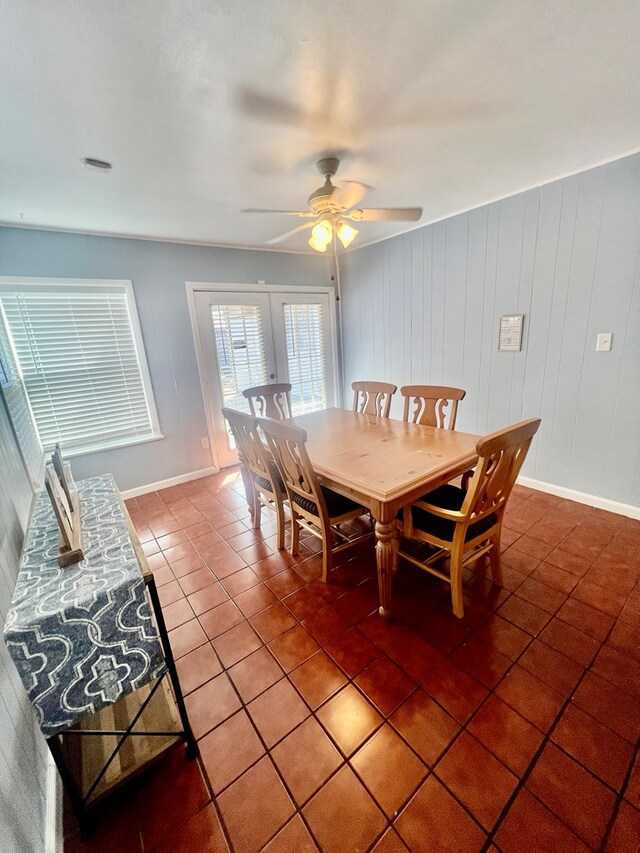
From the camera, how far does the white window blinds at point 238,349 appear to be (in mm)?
3553

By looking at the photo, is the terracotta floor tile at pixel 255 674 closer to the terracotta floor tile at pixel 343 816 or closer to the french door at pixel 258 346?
the terracotta floor tile at pixel 343 816

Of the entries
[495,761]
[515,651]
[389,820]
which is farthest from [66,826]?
[515,651]

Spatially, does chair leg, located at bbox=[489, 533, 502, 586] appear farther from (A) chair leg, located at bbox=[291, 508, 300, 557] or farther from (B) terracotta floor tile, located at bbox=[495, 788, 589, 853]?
(A) chair leg, located at bbox=[291, 508, 300, 557]

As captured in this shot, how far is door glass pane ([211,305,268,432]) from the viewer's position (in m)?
3.55

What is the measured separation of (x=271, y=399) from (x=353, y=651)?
208 cm

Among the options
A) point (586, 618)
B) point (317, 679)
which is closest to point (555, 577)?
point (586, 618)

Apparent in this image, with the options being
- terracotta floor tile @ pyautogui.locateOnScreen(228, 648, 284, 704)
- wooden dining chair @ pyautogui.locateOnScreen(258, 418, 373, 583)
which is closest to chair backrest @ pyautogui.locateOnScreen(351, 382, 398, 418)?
wooden dining chair @ pyautogui.locateOnScreen(258, 418, 373, 583)

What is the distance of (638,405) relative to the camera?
7.38ft

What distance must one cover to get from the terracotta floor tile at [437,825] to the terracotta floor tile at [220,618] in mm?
1036

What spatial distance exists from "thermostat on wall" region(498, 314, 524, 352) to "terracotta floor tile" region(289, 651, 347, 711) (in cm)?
265

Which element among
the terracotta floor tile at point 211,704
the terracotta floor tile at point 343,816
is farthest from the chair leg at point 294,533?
the terracotta floor tile at point 343,816

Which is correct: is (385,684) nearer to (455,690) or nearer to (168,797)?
(455,690)

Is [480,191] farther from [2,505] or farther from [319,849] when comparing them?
[319,849]

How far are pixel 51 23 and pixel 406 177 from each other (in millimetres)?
1836
